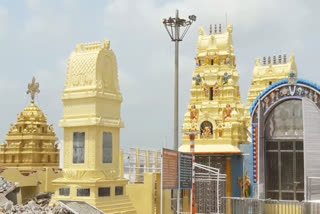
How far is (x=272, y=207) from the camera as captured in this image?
768 inches

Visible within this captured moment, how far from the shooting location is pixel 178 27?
66.6ft

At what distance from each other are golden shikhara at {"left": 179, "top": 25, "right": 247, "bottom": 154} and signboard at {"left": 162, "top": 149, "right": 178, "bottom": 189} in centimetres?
1216

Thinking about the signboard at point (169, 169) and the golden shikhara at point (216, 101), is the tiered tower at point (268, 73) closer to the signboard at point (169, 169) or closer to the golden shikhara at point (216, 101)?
the golden shikhara at point (216, 101)

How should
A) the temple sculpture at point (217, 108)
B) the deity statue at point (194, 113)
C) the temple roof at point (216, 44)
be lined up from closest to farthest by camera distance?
the temple sculpture at point (217, 108) < the deity statue at point (194, 113) < the temple roof at point (216, 44)

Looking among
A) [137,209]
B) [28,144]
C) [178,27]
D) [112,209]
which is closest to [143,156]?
[137,209]

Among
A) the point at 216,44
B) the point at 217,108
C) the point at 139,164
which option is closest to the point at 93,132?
the point at 139,164

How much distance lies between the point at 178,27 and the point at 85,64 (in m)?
4.06

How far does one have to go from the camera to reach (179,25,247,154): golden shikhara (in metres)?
31.4

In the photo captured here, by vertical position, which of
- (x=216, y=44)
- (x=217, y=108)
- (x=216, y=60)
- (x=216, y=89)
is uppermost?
(x=216, y=44)

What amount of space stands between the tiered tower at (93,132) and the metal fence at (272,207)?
430 cm

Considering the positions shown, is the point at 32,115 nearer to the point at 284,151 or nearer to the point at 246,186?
the point at 246,186

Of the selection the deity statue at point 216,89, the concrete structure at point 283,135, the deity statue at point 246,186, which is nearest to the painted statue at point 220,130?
the deity statue at point 216,89

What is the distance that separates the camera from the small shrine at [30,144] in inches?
1253

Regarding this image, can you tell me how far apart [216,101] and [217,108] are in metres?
0.66
